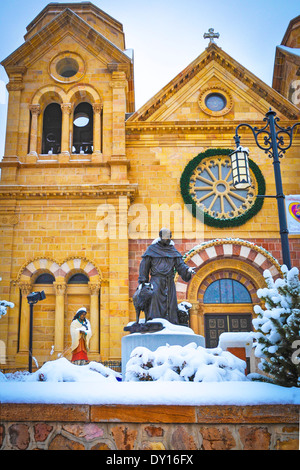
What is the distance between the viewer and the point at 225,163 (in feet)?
63.0

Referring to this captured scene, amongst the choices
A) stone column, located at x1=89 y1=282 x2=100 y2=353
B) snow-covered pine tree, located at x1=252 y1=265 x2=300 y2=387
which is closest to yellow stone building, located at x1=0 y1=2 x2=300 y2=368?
stone column, located at x1=89 y1=282 x2=100 y2=353

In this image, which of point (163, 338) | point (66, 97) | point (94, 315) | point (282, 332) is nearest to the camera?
point (282, 332)

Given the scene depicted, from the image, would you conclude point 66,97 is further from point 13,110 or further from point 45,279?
point 45,279

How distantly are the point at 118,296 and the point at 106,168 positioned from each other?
5.27m

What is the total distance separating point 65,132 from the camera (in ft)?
62.5

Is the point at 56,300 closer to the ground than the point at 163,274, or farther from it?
farther from it

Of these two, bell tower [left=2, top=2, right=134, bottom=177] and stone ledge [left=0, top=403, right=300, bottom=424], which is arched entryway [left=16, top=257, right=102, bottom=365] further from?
stone ledge [left=0, top=403, right=300, bottom=424]

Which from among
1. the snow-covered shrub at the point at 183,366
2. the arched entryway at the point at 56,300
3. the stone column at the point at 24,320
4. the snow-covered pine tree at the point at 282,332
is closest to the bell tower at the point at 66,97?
the arched entryway at the point at 56,300

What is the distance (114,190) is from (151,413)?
13867 mm

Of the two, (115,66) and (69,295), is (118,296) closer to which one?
(69,295)

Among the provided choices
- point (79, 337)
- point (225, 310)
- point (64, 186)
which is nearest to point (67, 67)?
point (64, 186)

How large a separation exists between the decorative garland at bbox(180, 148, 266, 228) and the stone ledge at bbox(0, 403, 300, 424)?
14.0 metres
